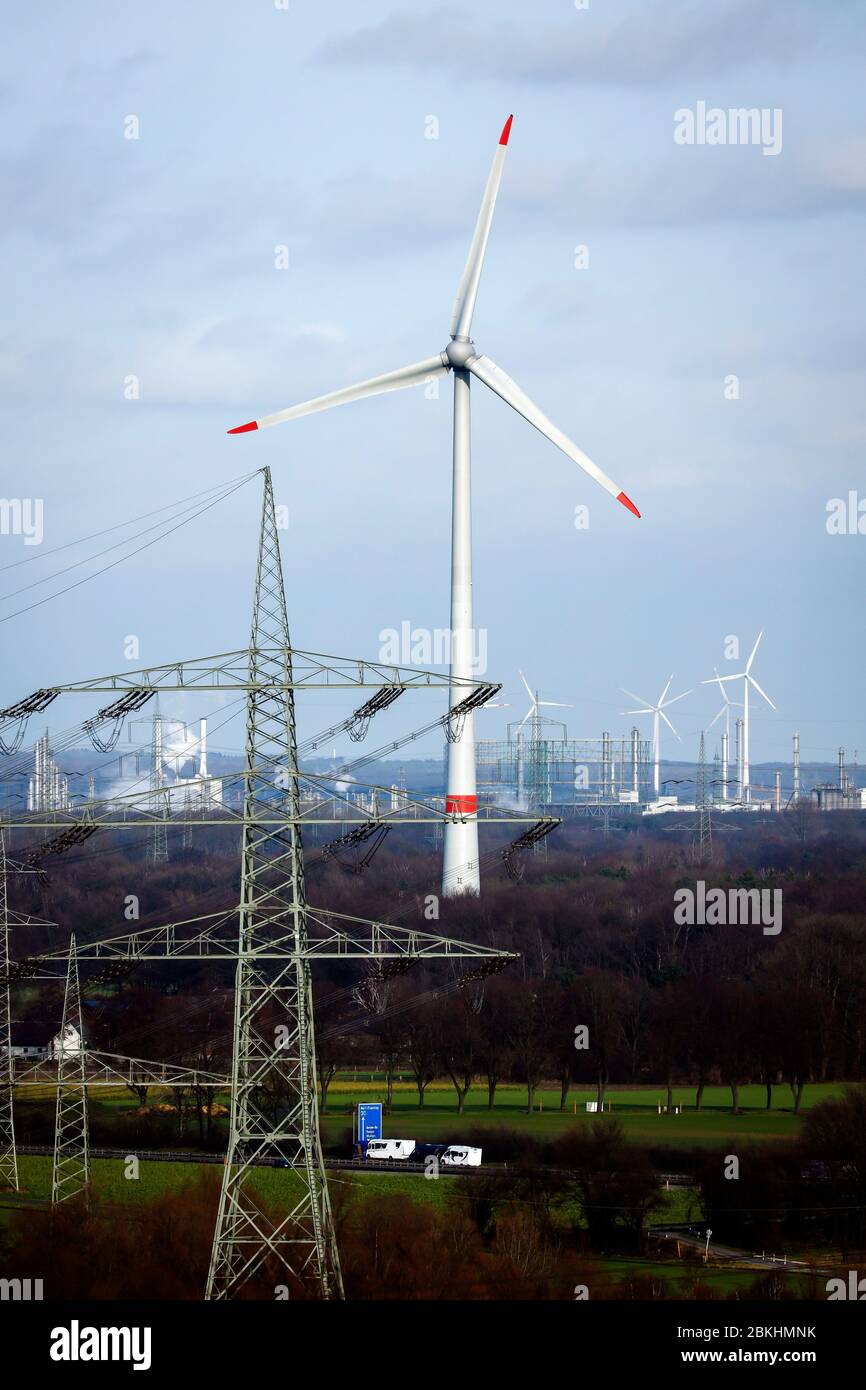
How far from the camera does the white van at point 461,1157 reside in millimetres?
→ 72250

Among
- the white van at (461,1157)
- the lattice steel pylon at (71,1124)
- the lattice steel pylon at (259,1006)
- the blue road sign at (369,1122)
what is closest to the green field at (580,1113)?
the white van at (461,1157)

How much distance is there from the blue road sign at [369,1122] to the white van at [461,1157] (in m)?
4.34

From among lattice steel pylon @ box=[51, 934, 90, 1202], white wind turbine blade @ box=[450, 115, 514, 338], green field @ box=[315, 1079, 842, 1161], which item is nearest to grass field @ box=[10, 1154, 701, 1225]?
lattice steel pylon @ box=[51, 934, 90, 1202]

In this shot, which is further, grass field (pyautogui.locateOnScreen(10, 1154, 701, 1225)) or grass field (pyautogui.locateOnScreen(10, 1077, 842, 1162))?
grass field (pyautogui.locateOnScreen(10, 1077, 842, 1162))

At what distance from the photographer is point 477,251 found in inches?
4168

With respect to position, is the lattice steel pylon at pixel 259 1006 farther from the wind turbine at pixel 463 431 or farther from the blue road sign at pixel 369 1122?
the wind turbine at pixel 463 431

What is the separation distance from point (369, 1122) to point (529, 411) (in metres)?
41.3

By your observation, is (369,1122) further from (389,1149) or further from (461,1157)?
(461,1157)

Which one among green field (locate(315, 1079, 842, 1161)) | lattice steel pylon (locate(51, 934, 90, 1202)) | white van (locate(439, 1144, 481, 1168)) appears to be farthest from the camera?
green field (locate(315, 1079, 842, 1161))

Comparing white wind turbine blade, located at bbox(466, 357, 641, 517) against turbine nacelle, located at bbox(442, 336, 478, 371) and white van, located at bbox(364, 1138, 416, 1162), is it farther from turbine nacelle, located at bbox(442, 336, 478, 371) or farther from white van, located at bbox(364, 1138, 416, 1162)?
white van, located at bbox(364, 1138, 416, 1162)

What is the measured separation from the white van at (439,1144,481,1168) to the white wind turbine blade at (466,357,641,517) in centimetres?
3195

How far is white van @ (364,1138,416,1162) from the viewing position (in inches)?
2913

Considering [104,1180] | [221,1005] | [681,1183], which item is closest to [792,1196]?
[681,1183]
